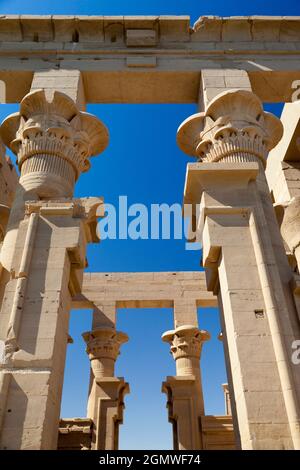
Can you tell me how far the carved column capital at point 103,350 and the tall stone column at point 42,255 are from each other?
9689 mm

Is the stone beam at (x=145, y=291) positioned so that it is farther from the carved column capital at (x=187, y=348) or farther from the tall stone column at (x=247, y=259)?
the tall stone column at (x=247, y=259)

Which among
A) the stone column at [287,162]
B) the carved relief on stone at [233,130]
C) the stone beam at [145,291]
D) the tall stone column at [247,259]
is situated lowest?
the tall stone column at [247,259]

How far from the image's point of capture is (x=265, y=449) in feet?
13.9

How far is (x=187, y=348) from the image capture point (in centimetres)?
1530

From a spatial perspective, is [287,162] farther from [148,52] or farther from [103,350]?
[103,350]

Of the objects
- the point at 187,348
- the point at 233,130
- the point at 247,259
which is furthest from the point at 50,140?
the point at 187,348

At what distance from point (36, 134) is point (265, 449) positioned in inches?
224

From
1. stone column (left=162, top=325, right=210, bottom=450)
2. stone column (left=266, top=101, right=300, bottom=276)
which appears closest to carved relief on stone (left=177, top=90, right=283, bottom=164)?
stone column (left=266, top=101, right=300, bottom=276)

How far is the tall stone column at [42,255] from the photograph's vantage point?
462 cm

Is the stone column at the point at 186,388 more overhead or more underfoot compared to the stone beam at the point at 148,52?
more underfoot

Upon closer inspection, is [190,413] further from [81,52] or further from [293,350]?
[81,52]

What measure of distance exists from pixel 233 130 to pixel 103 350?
11.3 meters

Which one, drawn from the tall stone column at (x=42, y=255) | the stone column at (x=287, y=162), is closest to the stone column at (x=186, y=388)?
the stone column at (x=287, y=162)
